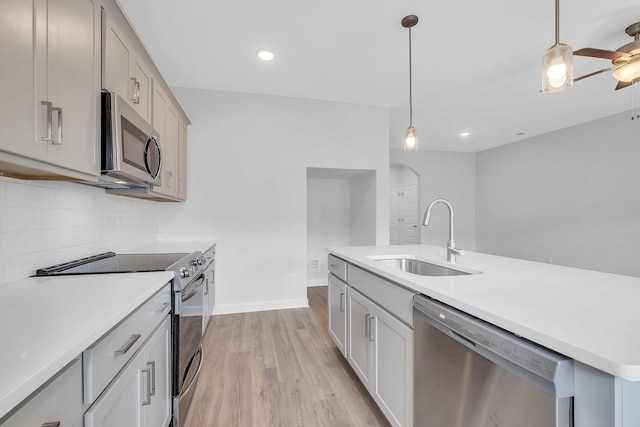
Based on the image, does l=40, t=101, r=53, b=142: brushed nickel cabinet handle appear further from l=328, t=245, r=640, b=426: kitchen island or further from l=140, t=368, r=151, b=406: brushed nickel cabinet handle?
l=328, t=245, r=640, b=426: kitchen island

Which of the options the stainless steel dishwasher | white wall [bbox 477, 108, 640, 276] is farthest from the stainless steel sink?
white wall [bbox 477, 108, 640, 276]

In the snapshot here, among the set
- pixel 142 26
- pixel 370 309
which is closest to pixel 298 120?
pixel 142 26

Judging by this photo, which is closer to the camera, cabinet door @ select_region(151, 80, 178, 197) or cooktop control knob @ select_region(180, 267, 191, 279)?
cooktop control knob @ select_region(180, 267, 191, 279)

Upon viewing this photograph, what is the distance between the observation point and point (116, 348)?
0.90 m

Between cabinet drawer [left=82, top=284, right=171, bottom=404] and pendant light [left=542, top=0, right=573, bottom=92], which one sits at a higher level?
pendant light [left=542, top=0, right=573, bottom=92]

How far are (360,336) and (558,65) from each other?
6.00ft

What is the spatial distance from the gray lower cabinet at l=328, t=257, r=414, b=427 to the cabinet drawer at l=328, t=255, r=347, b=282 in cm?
4

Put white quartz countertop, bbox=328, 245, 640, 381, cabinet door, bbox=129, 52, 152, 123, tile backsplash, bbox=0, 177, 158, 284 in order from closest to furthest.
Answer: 1. white quartz countertop, bbox=328, 245, 640, 381
2. tile backsplash, bbox=0, 177, 158, 284
3. cabinet door, bbox=129, 52, 152, 123

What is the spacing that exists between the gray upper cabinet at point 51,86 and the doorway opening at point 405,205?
6.04 meters

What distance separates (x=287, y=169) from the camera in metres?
3.59

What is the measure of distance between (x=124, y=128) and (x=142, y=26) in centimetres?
138

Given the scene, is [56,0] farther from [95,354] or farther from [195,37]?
[195,37]

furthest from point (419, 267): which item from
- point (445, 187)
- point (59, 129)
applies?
point (445, 187)

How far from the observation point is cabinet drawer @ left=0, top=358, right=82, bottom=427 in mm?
528
